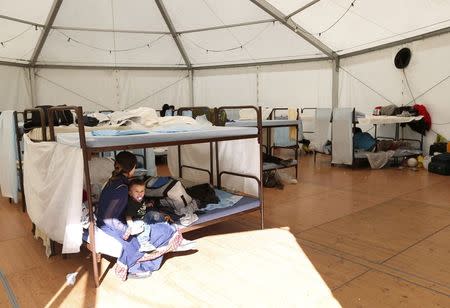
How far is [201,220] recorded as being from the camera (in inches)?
114

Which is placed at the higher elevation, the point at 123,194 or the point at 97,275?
the point at 123,194

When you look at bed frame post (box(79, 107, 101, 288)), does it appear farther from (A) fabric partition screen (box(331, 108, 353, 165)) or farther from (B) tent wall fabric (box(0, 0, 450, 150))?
(B) tent wall fabric (box(0, 0, 450, 150))

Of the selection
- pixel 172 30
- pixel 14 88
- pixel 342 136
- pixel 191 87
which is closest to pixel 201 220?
pixel 342 136

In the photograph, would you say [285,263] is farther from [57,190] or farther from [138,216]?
[57,190]

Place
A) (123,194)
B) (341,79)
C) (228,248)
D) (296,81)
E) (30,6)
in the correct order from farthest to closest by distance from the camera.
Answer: (296,81), (341,79), (30,6), (228,248), (123,194)

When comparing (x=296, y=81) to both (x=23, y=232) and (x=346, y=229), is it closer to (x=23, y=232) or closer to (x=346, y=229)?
(x=346, y=229)

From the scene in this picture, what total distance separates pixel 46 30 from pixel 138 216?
704cm

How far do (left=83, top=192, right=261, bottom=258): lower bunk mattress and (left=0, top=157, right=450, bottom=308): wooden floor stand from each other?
0.21m

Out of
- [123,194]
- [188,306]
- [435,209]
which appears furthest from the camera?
[435,209]

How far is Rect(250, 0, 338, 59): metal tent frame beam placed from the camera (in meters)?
7.16

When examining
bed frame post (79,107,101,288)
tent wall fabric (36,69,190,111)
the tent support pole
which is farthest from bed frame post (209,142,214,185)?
the tent support pole

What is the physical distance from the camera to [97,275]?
2.32 meters

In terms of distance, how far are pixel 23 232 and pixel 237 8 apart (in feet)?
19.9

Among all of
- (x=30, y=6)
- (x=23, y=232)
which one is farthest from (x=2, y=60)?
(x=23, y=232)
